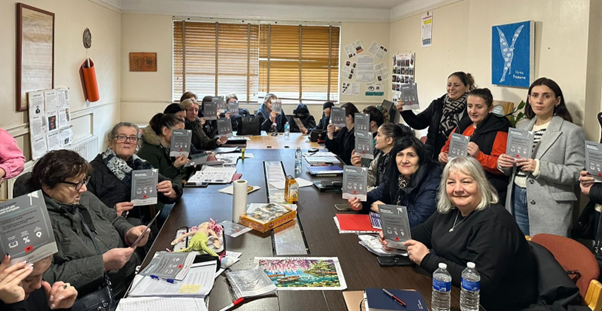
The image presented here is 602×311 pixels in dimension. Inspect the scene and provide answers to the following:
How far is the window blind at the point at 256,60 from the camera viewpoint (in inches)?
320

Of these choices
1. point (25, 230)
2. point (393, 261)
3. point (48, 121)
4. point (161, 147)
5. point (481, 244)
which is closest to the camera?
point (25, 230)

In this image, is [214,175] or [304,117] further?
[304,117]

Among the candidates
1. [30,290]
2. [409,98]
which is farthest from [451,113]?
[30,290]

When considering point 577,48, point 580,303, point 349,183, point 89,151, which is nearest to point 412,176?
point 349,183

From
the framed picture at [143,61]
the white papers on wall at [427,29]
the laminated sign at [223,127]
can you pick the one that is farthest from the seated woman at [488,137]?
the framed picture at [143,61]

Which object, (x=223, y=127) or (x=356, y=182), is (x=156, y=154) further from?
(x=356, y=182)

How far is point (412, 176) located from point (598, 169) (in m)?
0.99

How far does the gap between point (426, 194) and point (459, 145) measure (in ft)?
2.46

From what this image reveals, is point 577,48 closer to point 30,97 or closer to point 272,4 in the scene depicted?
point 30,97

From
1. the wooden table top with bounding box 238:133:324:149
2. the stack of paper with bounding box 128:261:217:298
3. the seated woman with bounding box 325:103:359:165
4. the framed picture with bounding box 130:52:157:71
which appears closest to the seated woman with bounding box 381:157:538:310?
the stack of paper with bounding box 128:261:217:298

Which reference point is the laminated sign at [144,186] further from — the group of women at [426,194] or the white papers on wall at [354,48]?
the white papers on wall at [354,48]

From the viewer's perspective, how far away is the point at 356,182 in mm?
2773

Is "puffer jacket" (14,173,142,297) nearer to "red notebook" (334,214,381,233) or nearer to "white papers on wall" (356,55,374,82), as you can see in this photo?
"red notebook" (334,214,381,233)

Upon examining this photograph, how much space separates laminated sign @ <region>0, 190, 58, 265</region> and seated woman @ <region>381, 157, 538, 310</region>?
55.5 inches
